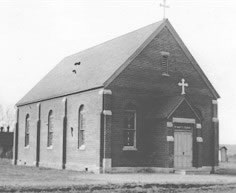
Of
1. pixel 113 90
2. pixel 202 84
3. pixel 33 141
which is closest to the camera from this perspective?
pixel 113 90

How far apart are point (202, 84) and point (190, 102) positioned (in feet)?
8.31

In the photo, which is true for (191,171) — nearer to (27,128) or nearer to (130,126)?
(130,126)

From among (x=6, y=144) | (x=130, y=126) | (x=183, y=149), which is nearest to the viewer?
(x=130, y=126)

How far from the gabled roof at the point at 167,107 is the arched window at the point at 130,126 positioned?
108 centimetres

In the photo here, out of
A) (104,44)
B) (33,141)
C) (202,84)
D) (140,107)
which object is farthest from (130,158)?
(33,141)

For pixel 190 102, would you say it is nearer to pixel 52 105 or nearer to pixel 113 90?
pixel 113 90

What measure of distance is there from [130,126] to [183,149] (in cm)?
373

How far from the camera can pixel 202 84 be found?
1292 inches

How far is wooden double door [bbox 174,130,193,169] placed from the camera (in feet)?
97.0

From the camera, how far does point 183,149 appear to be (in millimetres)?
29969

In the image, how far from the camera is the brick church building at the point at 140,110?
2870 centimetres

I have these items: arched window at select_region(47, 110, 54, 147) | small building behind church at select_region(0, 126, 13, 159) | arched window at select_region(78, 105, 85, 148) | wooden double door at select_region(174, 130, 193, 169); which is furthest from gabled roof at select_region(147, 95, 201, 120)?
small building behind church at select_region(0, 126, 13, 159)

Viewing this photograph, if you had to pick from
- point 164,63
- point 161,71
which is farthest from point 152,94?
point 164,63

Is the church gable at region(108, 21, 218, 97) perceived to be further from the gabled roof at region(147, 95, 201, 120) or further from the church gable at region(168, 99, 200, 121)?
the church gable at region(168, 99, 200, 121)
